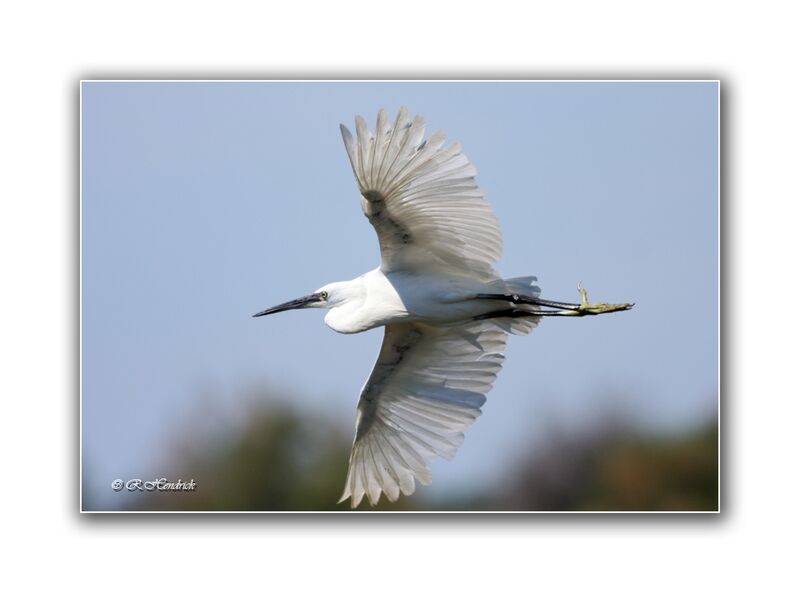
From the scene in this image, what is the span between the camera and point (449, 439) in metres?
5.10

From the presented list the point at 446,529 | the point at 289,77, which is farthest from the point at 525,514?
the point at 289,77

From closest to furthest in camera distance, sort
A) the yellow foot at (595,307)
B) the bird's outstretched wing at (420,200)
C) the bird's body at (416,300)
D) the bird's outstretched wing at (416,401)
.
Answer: the bird's outstretched wing at (420,200)
the bird's body at (416,300)
the yellow foot at (595,307)
the bird's outstretched wing at (416,401)

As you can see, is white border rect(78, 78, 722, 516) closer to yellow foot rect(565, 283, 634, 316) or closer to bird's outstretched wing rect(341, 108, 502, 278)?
yellow foot rect(565, 283, 634, 316)

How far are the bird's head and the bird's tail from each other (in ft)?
1.71

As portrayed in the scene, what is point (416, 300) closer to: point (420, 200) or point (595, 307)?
point (420, 200)

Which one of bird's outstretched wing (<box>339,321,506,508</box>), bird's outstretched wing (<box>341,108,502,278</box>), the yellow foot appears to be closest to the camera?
bird's outstretched wing (<box>341,108,502,278</box>)

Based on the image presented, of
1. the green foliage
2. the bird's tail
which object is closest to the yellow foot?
the bird's tail

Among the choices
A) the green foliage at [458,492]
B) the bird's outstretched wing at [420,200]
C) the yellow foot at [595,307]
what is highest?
the bird's outstretched wing at [420,200]

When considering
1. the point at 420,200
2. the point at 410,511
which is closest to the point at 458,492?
the point at 410,511

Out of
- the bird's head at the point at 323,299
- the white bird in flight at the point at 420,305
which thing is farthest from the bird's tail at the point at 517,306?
the bird's head at the point at 323,299

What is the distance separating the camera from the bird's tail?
4.73 meters

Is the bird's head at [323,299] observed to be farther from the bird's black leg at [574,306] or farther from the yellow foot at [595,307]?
the yellow foot at [595,307]

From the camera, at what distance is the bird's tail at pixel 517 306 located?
4734mm

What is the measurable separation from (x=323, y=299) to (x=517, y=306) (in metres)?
0.72
